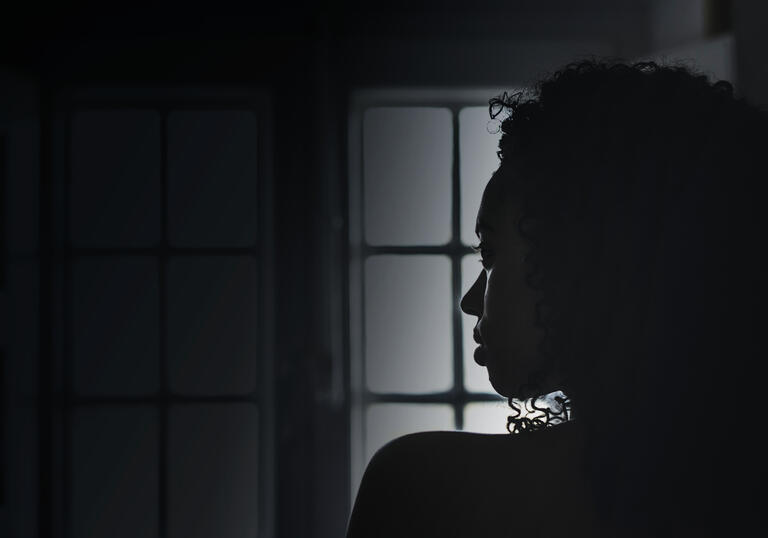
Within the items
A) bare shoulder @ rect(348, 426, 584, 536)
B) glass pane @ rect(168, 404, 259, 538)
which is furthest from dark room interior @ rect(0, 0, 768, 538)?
bare shoulder @ rect(348, 426, 584, 536)

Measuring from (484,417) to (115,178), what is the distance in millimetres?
1172

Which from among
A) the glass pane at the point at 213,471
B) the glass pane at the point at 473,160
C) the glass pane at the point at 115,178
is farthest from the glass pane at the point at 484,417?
the glass pane at the point at 115,178

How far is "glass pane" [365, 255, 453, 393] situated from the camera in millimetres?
1727

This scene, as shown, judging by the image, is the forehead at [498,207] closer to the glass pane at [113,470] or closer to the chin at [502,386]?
the chin at [502,386]

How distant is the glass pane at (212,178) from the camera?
5.74 feet

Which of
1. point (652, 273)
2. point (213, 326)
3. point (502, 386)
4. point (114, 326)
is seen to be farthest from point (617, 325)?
point (114, 326)

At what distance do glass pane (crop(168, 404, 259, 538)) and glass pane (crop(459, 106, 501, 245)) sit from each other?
758 mm

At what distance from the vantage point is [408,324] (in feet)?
5.69

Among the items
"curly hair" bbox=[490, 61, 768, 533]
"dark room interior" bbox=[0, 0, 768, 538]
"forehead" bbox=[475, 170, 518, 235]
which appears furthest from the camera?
"dark room interior" bbox=[0, 0, 768, 538]

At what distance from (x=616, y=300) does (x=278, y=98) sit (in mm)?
1314

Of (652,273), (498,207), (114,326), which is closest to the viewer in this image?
(652,273)

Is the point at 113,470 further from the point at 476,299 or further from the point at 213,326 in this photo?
the point at 476,299

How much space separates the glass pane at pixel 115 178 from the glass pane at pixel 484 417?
965mm

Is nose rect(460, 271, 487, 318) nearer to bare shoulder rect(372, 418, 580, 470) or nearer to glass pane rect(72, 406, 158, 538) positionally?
bare shoulder rect(372, 418, 580, 470)
